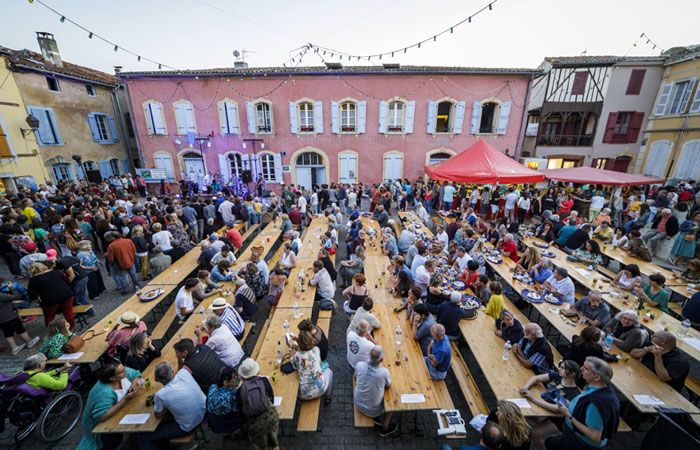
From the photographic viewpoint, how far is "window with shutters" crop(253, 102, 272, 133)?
709 inches

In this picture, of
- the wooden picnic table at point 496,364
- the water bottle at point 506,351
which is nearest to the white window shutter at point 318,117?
the wooden picnic table at point 496,364

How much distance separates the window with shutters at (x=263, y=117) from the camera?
18.0m

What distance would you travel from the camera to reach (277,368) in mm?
4539

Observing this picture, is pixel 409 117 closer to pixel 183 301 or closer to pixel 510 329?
pixel 510 329

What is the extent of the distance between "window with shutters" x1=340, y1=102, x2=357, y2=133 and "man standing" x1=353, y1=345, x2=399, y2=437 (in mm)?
16241

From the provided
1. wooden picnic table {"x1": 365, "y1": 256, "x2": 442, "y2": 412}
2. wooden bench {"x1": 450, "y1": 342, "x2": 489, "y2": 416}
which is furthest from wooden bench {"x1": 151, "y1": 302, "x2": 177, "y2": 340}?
wooden bench {"x1": 450, "y1": 342, "x2": 489, "y2": 416}

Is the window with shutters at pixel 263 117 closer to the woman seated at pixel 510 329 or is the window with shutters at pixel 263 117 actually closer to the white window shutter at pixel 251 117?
the white window shutter at pixel 251 117

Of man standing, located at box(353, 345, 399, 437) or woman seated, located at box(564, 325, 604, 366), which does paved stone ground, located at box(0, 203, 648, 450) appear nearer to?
man standing, located at box(353, 345, 399, 437)

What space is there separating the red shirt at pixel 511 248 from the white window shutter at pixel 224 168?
1680cm

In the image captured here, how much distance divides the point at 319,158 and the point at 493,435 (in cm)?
1765

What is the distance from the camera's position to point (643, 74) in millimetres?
19219

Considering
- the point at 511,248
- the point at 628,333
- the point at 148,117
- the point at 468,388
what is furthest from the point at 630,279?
the point at 148,117

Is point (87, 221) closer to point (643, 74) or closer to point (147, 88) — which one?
point (147, 88)

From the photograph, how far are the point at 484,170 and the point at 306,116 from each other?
12.7 meters
